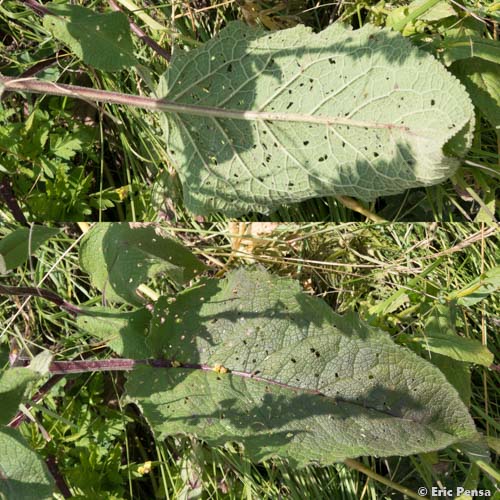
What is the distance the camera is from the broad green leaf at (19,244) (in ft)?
4.73

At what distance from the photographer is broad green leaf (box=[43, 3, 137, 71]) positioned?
1.55m

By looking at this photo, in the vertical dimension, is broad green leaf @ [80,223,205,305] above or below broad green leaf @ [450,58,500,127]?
below

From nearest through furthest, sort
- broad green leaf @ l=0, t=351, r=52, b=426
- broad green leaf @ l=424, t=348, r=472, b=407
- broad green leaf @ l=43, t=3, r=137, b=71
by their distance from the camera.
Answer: broad green leaf @ l=0, t=351, r=52, b=426 < broad green leaf @ l=43, t=3, r=137, b=71 < broad green leaf @ l=424, t=348, r=472, b=407

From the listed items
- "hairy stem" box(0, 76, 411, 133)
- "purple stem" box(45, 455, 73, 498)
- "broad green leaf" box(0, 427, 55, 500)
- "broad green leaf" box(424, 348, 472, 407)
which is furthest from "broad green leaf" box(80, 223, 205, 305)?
"broad green leaf" box(424, 348, 472, 407)

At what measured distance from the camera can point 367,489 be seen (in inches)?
74.2

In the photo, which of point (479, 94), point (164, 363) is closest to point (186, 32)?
point (479, 94)

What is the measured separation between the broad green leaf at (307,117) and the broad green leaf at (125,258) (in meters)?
0.13

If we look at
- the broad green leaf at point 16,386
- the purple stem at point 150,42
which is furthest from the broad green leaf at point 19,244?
the purple stem at point 150,42

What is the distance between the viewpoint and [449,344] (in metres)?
1.59

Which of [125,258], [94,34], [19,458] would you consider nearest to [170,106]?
[94,34]

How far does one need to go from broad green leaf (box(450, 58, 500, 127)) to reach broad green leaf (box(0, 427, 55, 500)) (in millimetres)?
1244

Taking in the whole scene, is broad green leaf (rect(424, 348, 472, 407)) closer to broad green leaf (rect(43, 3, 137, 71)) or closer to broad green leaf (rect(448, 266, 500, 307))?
broad green leaf (rect(448, 266, 500, 307))

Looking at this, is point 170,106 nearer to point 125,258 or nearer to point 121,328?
point 125,258

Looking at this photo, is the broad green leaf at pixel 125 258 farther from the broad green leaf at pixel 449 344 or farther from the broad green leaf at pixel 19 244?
the broad green leaf at pixel 449 344
